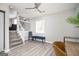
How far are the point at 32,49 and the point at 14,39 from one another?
1.54 ft

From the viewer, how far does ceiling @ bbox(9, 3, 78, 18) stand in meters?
1.92

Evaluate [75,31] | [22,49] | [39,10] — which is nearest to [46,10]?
[39,10]

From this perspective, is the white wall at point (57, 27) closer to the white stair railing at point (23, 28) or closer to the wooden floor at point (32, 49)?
the wooden floor at point (32, 49)

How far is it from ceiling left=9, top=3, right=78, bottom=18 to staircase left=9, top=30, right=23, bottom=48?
1.43ft

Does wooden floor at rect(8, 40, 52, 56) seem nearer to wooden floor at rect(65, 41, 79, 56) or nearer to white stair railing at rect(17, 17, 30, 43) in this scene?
white stair railing at rect(17, 17, 30, 43)

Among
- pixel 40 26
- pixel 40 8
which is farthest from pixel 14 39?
pixel 40 8

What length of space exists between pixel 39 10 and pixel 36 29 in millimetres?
443

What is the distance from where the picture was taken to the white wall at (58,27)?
202cm

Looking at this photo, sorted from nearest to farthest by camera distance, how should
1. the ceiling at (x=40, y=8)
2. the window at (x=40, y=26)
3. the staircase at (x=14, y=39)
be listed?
the ceiling at (x=40, y=8) → the staircase at (x=14, y=39) → the window at (x=40, y=26)

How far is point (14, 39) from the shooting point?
2.24 meters

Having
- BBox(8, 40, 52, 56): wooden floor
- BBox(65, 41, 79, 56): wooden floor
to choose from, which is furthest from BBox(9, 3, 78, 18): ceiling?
BBox(65, 41, 79, 56): wooden floor

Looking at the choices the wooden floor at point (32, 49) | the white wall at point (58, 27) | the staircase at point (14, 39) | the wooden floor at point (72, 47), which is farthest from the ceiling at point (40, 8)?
the wooden floor at point (72, 47)

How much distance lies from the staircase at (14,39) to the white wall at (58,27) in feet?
1.26

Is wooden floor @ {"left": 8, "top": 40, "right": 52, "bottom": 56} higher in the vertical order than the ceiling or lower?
lower
